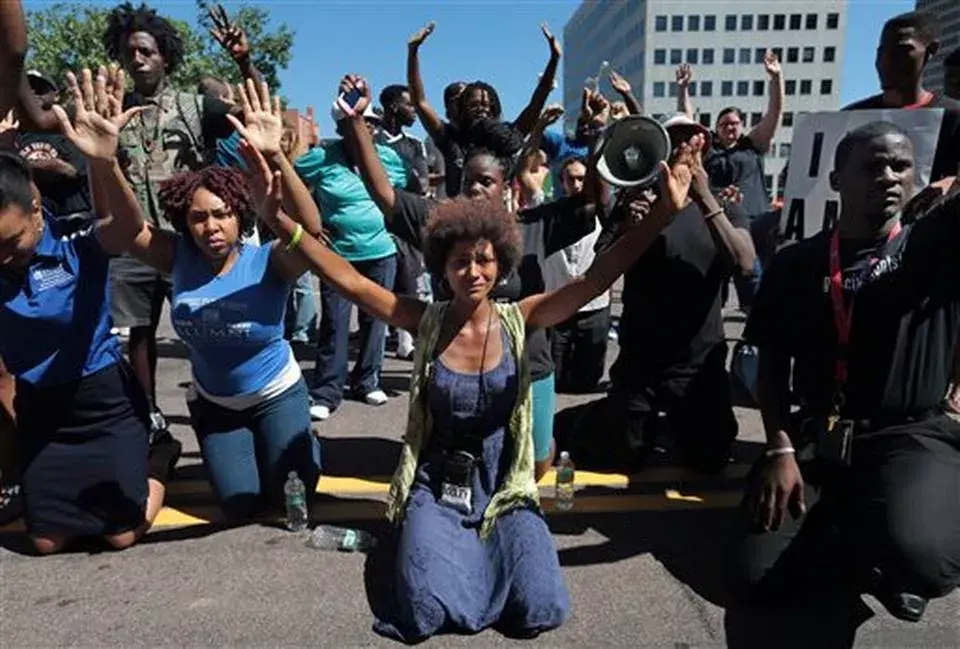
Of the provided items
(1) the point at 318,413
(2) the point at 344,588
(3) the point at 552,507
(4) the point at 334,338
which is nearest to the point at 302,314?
(4) the point at 334,338

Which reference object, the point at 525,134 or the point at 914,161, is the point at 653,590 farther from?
the point at 525,134

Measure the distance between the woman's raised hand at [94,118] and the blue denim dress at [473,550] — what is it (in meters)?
1.53

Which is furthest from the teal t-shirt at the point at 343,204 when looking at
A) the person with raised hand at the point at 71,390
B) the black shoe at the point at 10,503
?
the black shoe at the point at 10,503

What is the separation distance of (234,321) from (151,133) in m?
1.75

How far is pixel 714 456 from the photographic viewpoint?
386 cm

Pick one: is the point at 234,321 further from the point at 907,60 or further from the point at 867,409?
the point at 907,60

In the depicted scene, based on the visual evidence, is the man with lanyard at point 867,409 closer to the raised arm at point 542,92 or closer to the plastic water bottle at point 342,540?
the plastic water bottle at point 342,540

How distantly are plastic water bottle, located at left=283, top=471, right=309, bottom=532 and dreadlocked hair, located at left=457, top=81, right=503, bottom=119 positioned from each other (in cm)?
276

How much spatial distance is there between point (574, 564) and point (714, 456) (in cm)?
119

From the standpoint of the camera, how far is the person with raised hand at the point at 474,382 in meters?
2.80

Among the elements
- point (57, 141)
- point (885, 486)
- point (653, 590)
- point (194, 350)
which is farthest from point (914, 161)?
point (57, 141)

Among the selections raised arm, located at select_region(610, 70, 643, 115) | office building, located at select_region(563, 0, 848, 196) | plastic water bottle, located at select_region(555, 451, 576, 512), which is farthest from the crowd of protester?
office building, located at select_region(563, 0, 848, 196)

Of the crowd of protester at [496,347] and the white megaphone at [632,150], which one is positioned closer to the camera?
the crowd of protester at [496,347]

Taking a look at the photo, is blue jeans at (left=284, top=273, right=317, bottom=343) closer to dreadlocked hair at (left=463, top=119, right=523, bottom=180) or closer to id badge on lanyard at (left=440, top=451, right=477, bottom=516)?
dreadlocked hair at (left=463, top=119, right=523, bottom=180)
